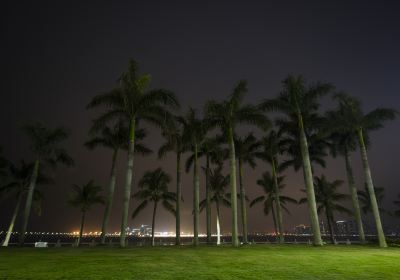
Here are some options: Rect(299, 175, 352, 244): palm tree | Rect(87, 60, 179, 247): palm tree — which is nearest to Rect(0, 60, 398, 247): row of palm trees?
Rect(87, 60, 179, 247): palm tree

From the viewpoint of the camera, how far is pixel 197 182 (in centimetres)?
3133

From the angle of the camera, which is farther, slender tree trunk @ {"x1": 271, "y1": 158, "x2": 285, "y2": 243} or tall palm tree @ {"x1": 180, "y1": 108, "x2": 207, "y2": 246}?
slender tree trunk @ {"x1": 271, "y1": 158, "x2": 285, "y2": 243}

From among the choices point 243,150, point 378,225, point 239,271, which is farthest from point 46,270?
point 243,150

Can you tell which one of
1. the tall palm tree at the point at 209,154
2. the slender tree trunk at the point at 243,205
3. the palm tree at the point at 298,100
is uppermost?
the palm tree at the point at 298,100

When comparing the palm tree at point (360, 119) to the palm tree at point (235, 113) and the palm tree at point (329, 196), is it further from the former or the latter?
the palm tree at point (329, 196)

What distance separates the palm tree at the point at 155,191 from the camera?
50.0m

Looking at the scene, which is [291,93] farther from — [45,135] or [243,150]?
[45,135]

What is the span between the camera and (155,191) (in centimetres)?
5034

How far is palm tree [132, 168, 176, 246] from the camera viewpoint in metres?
50.0

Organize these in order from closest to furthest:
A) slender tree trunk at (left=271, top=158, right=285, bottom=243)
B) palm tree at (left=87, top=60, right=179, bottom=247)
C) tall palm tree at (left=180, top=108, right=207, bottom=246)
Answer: palm tree at (left=87, top=60, right=179, bottom=247) < tall palm tree at (left=180, top=108, right=207, bottom=246) < slender tree trunk at (left=271, top=158, right=285, bottom=243)

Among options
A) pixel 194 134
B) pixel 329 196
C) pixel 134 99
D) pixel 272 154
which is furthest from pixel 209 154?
pixel 329 196

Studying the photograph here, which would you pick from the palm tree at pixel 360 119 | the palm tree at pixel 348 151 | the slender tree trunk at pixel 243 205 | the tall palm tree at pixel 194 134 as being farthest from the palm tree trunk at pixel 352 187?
the tall palm tree at pixel 194 134

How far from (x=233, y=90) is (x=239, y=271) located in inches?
820

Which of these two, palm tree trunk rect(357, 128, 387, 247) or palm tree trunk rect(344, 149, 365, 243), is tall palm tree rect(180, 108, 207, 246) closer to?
palm tree trunk rect(357, 128, 387, 247)
